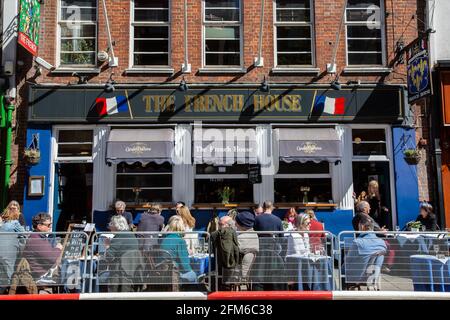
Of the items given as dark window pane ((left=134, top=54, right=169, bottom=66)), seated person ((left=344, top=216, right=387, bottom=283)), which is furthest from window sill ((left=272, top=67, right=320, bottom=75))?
seated person ((left=344, top=216, right=387, bottom=283))

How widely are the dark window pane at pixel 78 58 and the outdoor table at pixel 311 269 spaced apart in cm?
741

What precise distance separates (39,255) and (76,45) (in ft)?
21.4

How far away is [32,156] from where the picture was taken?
10500 mm

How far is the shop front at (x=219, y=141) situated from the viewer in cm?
1087

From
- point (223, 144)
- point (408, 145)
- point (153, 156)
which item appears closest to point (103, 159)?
point (153, 156)

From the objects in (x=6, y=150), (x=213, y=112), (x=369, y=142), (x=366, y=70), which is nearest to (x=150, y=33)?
(x=213, y=112)

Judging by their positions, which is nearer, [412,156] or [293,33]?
Result: [412,156]

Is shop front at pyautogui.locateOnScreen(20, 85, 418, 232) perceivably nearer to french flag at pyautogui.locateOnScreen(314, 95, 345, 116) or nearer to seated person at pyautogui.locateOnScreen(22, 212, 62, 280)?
french flag at pyautogui.locateOnScreen(314, 95, 345, 116)

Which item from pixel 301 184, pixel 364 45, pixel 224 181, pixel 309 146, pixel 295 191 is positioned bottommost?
pixel 295 191

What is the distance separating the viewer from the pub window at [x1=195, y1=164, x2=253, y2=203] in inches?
437

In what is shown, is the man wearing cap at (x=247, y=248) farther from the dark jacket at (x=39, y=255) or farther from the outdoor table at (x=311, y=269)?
the dark jacket at (x=39, y=255)

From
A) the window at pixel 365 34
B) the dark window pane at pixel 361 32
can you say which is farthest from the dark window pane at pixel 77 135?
the dark window pane at pixel 361 32

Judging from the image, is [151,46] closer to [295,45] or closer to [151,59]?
[151,59]

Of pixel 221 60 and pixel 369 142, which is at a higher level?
pixel 221 60
